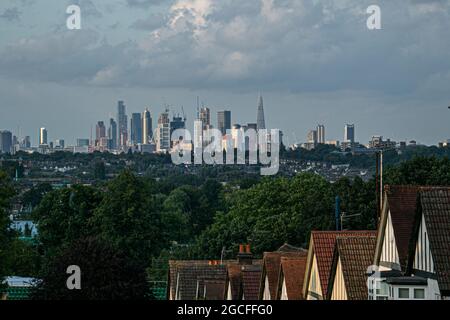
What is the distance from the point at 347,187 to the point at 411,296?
7275 cm

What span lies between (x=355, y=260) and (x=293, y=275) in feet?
19.7

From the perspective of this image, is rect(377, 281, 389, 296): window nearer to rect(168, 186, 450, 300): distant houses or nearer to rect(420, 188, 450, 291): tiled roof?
rect(168, 186, 450, 300): distant houses

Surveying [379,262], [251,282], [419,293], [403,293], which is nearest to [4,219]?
[251,282]

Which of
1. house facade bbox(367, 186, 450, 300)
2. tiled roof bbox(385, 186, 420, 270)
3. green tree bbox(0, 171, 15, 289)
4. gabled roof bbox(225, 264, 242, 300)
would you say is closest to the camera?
house facade bbox(367, 186, 450, 300)

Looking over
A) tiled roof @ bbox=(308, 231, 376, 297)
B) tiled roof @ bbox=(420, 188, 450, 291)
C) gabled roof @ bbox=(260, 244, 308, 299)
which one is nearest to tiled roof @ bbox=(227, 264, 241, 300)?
gabled roof @ bbox=(260, 244, 308, 299)

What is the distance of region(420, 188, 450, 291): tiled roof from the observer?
18.6 meters

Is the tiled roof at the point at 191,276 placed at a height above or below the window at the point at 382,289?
below

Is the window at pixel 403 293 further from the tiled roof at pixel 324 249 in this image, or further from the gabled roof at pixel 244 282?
the gabled roof at pixel 244 282

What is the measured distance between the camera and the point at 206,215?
192750 mm

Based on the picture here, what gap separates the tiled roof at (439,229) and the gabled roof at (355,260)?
6258 millimetres

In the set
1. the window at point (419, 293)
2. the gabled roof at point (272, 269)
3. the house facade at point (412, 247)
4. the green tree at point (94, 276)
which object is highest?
the house facade at point (412, 247)

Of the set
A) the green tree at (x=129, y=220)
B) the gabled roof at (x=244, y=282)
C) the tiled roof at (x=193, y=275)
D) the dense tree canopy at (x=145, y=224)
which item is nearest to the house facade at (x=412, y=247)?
the gabled roof at (x=244, y=282)

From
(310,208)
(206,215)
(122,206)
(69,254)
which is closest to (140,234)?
(122,206)

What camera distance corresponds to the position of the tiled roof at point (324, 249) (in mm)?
27750
